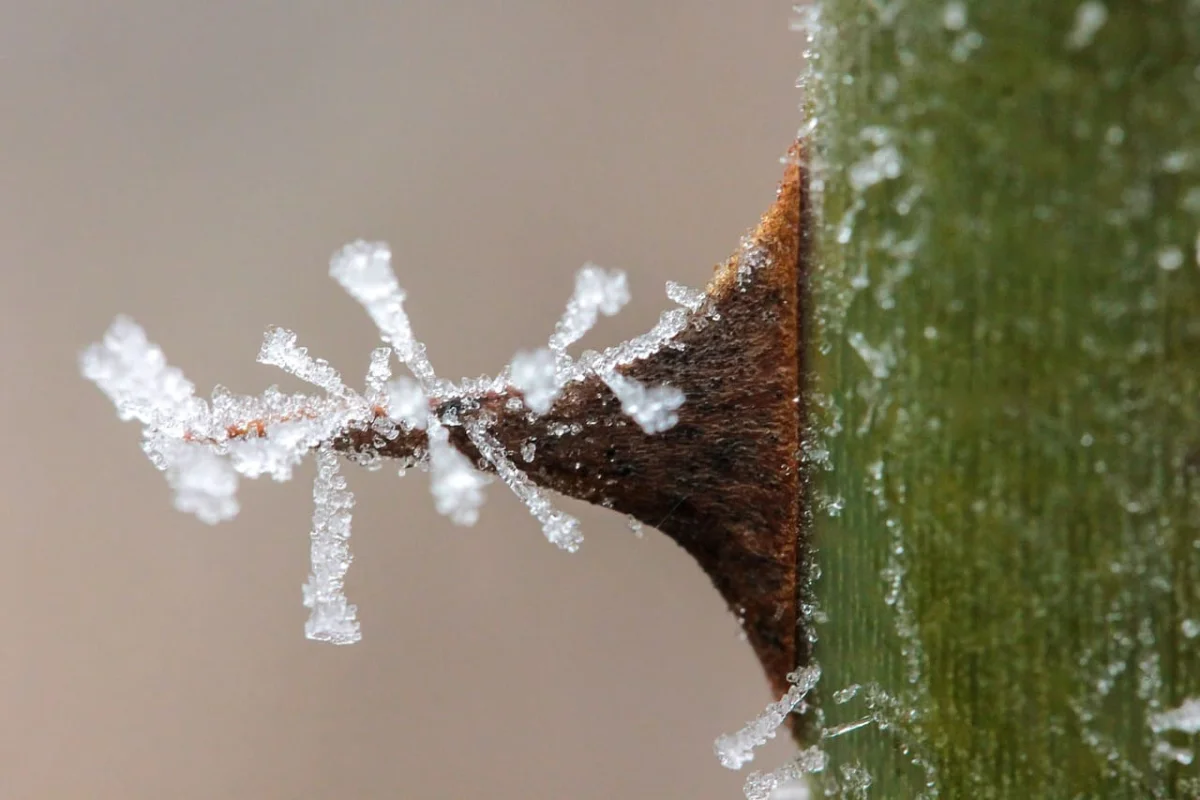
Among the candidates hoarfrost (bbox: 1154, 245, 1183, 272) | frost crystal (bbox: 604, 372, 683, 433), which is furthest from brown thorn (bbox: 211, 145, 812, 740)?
hoarfrost (bbox: 1154, 245, 1183, 272)

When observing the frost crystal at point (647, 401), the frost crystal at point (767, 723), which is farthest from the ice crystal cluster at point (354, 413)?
the frost crystal at point (767, 723)

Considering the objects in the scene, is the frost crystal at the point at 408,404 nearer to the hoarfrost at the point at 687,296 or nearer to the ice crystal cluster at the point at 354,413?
the ice crystal cluster at the point at 354,413

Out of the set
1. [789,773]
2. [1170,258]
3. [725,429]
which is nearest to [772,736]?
[789,773]

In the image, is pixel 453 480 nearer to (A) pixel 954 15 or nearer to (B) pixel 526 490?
(B) pixel 526 490

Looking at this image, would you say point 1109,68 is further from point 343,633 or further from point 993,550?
point 343,633

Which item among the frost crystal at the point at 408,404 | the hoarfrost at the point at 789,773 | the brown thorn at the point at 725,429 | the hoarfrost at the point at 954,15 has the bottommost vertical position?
the hoarfrost at the point at 789,773

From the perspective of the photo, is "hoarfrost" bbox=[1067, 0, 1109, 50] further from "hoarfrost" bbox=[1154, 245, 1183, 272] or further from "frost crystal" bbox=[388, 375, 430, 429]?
"frost crystal" bbox=[388, 375, 430, 429]

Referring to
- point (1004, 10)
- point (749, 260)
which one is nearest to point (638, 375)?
point (749, 260)
